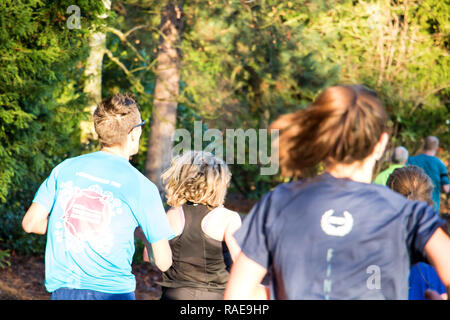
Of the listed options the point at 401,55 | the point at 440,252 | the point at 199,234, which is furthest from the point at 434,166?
the point at 401,55

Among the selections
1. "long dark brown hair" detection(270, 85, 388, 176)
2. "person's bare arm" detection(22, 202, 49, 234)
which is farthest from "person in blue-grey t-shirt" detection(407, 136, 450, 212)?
"long dark brown hair" detection(270, 85, 388, 176)

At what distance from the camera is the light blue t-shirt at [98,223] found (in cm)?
285

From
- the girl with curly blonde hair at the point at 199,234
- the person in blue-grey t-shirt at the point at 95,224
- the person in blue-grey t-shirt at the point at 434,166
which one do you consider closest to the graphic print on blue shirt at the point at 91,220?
the person in blue-grey t-shirt at the point at 95,224

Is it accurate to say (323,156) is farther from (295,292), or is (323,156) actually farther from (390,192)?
(295,292)

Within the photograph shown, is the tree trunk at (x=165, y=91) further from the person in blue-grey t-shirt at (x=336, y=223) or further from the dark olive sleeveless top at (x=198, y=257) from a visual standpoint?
the person in blue-grey t-shirt at (x=336, y=223)

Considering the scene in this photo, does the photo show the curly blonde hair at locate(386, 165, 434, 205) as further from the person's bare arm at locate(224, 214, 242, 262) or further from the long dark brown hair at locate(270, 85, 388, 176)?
the long dark brown hair at locate(270, 85, 388, 176)

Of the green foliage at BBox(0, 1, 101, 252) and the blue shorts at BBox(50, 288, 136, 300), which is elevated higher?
the green foliage at BBox(0, 1, 101, 252)

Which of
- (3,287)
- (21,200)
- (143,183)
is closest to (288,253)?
(143,183)

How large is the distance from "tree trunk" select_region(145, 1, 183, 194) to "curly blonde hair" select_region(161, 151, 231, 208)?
7276 millimetres

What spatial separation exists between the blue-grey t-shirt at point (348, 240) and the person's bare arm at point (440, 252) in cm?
2

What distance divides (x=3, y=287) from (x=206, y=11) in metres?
6.42

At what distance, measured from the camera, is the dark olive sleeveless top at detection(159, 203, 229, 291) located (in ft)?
11.4

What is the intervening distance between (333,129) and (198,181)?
172cm

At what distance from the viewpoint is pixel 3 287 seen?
7.45 m
